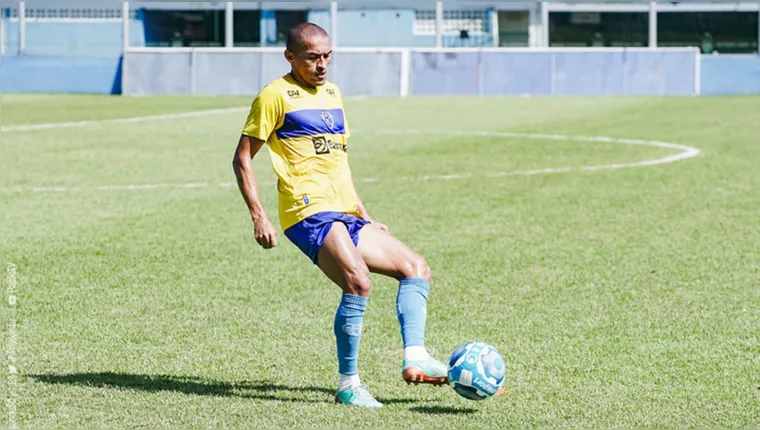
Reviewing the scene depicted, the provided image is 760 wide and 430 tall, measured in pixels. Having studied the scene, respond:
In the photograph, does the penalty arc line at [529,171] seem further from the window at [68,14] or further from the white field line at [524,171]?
the window at [68,14]

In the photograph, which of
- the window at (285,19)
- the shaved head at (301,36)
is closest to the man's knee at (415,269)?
the shaved head at (301,36)

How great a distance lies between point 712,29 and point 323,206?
5425 cm

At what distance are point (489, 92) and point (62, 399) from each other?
38417 mm

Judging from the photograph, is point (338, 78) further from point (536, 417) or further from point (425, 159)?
point (536, 417)

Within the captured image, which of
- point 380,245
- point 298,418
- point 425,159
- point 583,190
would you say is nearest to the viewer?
point 298,418

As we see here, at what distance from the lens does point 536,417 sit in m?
6.08

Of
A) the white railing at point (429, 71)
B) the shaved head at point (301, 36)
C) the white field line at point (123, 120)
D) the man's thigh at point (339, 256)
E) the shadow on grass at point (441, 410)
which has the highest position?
the white railing at point (429, 71)

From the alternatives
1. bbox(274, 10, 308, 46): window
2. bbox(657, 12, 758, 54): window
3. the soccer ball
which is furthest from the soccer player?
bbox(657, 12, 758, 54): window

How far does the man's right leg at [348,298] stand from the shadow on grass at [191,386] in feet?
0.54

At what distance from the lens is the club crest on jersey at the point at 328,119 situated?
6.67 m

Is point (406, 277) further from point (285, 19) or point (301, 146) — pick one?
point (285, 19)

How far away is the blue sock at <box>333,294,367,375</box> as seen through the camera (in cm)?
641

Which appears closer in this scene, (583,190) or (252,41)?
(583,190)

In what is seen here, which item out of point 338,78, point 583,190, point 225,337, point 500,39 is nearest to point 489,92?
point 338,78
